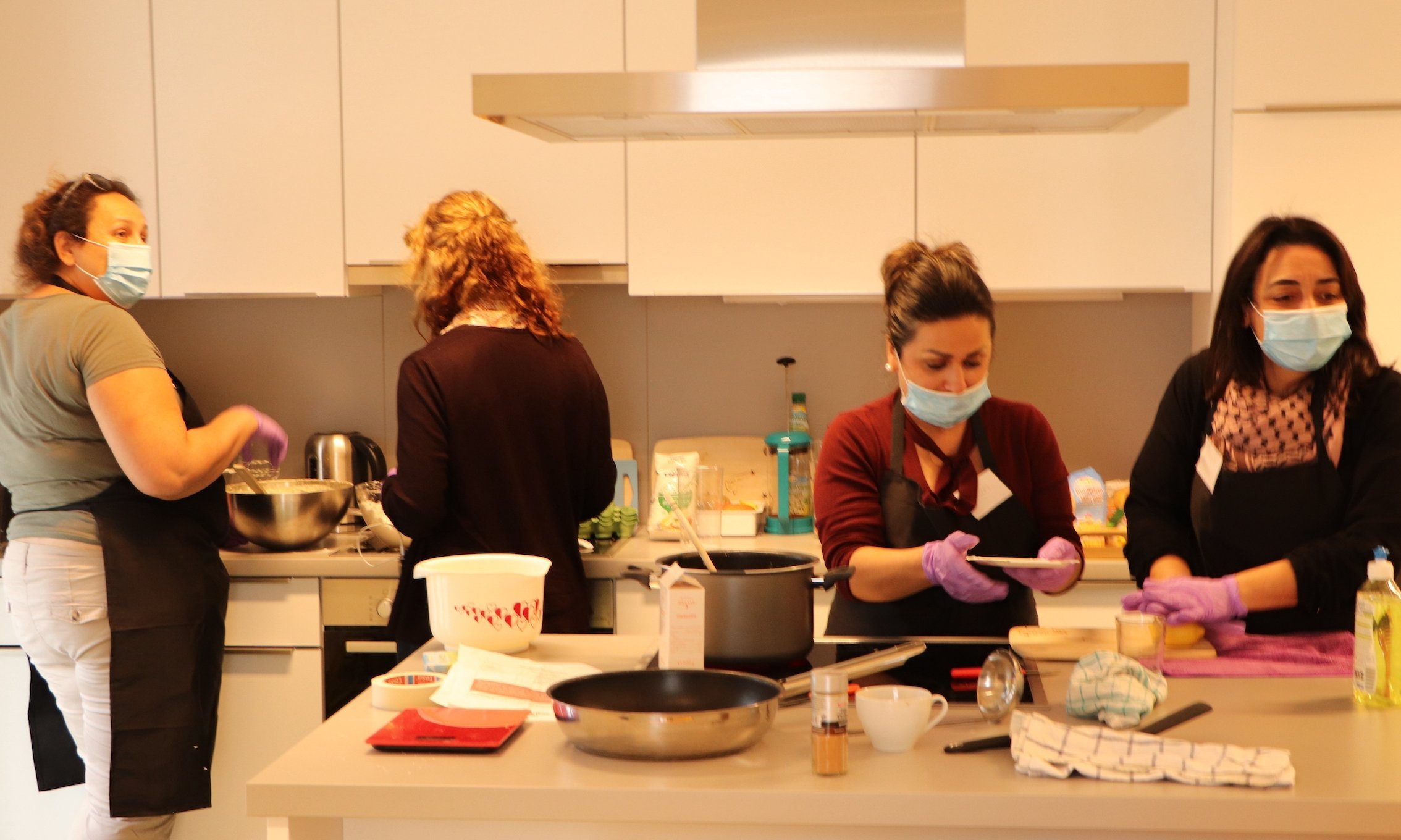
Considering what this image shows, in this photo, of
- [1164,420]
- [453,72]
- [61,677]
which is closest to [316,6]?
[453,72]

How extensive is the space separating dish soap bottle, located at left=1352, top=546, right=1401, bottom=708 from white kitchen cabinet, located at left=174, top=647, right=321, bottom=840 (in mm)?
2057

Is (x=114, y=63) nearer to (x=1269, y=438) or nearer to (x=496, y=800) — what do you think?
(x=496, y=800)

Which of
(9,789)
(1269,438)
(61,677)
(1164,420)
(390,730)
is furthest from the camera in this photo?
(9,789)

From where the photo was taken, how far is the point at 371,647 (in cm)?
277

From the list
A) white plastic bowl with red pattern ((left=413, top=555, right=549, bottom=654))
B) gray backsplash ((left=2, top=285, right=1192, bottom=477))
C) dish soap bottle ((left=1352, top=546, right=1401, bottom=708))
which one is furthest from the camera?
gray backsplash ((left=2, top=285, right=1192, bottom=477))

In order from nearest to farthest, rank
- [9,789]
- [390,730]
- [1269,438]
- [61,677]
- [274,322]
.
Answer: [390,730] → [1269,438] → [61,677] → [9,789] → [274,322]

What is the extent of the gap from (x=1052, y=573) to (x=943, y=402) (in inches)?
11.6

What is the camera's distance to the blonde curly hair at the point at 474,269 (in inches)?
94.7

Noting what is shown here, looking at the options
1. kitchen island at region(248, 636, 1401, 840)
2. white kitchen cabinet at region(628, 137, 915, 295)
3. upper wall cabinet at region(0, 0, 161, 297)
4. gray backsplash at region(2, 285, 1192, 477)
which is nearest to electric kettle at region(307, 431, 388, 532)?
gray backsplash at region(2, 285, 1192, 477)

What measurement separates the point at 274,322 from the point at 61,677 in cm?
126

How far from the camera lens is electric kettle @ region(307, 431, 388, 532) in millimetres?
3176

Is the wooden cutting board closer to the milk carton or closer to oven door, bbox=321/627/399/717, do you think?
the milk carton

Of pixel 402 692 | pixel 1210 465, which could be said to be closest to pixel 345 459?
pixel 402 692

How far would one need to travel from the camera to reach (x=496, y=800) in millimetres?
1255
